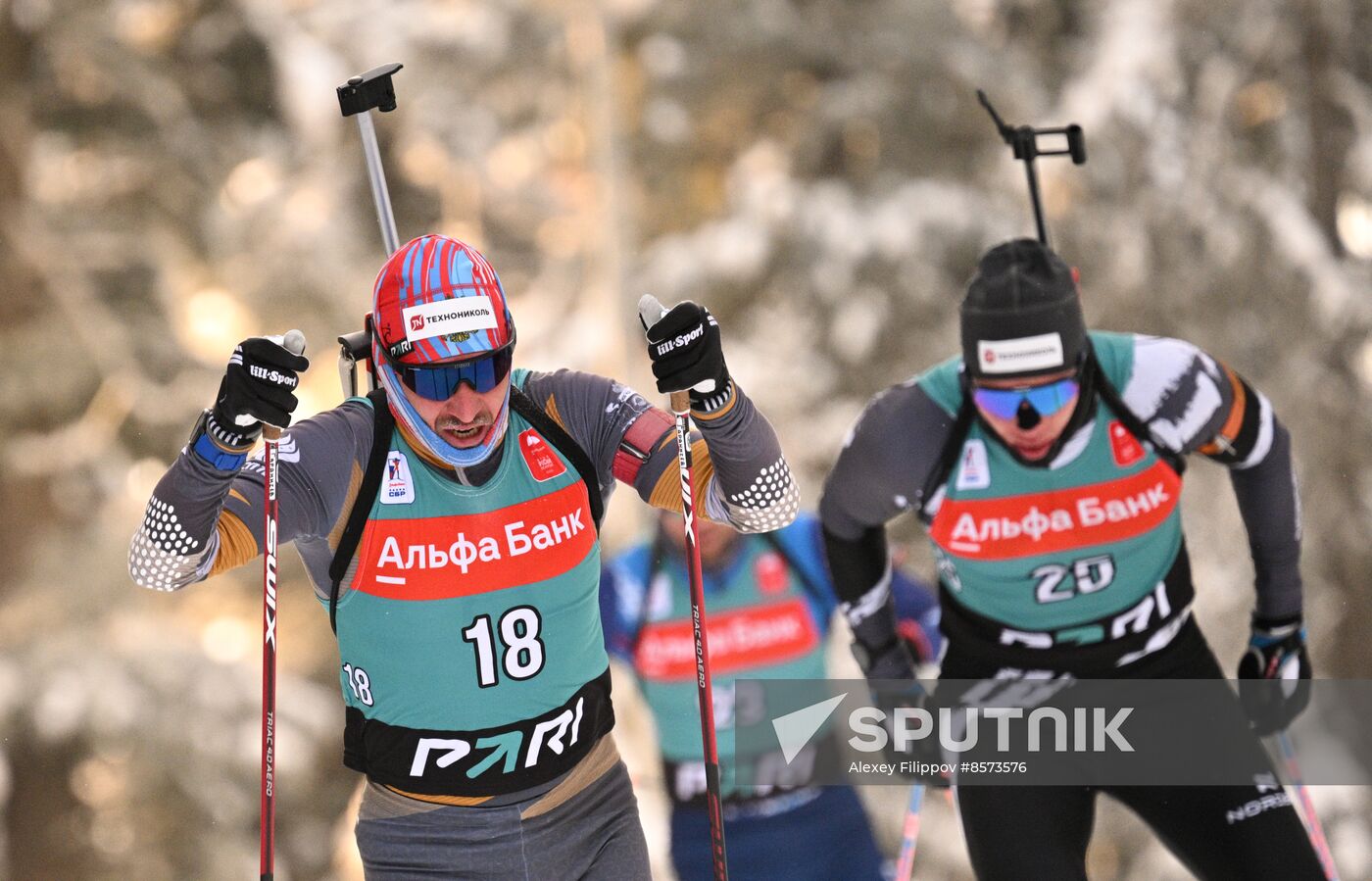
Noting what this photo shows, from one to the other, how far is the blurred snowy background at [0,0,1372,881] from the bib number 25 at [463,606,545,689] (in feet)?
19.6

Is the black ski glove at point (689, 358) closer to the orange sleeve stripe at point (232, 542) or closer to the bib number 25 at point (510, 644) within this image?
the bib number 25 at point (510, 644)

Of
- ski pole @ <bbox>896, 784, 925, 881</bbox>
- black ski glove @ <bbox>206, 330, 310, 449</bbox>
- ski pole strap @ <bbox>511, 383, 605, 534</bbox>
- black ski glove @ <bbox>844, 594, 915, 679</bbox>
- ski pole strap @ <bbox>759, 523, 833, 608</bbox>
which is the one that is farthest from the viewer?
ski pole strap @ <bbox>759, 523, 833, 608</bbox>

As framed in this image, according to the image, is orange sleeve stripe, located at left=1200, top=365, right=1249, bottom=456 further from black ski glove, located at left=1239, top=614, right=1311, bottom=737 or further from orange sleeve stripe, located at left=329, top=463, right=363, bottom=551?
orange sleeve stripe, located at left=329, top=463, right=363, bottom=551

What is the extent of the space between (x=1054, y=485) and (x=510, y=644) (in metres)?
1.68

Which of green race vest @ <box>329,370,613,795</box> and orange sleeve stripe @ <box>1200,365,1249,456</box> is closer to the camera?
green race vest @ <box>329,370,613,795</box>

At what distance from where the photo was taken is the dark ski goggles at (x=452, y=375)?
308cm

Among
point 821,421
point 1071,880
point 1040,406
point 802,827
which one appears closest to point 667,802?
point 802,827

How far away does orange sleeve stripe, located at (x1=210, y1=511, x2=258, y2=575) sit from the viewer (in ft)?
9.96

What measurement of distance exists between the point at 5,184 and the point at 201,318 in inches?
53.5

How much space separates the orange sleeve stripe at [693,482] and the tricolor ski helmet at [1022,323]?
950 millimetres

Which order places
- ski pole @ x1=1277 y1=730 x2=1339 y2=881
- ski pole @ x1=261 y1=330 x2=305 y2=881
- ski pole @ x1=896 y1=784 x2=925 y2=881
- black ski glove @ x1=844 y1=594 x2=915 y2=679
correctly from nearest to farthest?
ski pole @ x1=261 y1=330 x2=305 y2=881, ski pole @ x1=1277 y1=730 x2=1339 y2=881, ski pole @ x1=896 y1=784 x2=925 y2=881, black ski glove @ x1=844 y1=594 x2=915 y2=679

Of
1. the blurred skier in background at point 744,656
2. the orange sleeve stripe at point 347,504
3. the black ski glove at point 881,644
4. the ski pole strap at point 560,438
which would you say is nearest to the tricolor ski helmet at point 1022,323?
the black ski glove at point 881,644

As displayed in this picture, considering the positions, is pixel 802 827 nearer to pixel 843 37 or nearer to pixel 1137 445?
pixel 1137 445

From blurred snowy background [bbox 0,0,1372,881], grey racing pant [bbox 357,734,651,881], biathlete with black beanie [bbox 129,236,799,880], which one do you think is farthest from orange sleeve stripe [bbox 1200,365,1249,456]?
blurred snowy background [bbox 0,0,1372,881]
